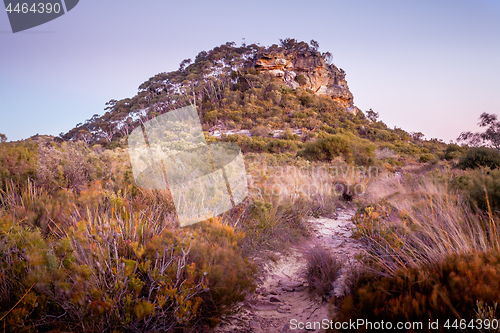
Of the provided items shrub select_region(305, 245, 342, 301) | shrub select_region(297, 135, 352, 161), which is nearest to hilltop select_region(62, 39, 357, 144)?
shrub select_region(297, 135, 352, 161)

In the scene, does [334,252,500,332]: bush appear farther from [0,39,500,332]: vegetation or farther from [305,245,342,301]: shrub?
[305,245,342,301]: shrub

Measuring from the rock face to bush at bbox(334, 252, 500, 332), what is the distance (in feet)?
152

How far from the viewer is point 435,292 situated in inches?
Answer: 59.3

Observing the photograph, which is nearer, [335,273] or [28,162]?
[335,273]

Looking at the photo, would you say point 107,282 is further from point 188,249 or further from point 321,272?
point 321,272

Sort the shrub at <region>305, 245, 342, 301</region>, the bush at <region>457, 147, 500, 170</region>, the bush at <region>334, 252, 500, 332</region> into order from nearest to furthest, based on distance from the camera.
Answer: the bush at <region>334, 252, 500, 332</region>, the shrub at <region>305, 245, 342, 301</region>, the bush at <region>457, 147, 500, 170</region>

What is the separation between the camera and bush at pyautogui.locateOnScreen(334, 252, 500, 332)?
4.72 feet

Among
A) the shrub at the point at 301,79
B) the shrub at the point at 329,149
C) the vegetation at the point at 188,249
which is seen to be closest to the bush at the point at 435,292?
the vegetation at the point at 188,249

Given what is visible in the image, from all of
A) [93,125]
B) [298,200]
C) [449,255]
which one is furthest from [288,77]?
[449,255]

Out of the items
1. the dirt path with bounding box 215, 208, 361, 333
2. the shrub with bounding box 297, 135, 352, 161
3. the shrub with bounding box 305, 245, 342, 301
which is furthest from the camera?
the shrub with bounding box 297, 135, 352, 161

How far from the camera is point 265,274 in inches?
116

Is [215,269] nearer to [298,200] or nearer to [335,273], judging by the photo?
[335,273]

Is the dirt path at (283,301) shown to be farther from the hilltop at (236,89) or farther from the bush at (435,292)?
the hilltop at (236,89)

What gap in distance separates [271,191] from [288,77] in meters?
45.7
